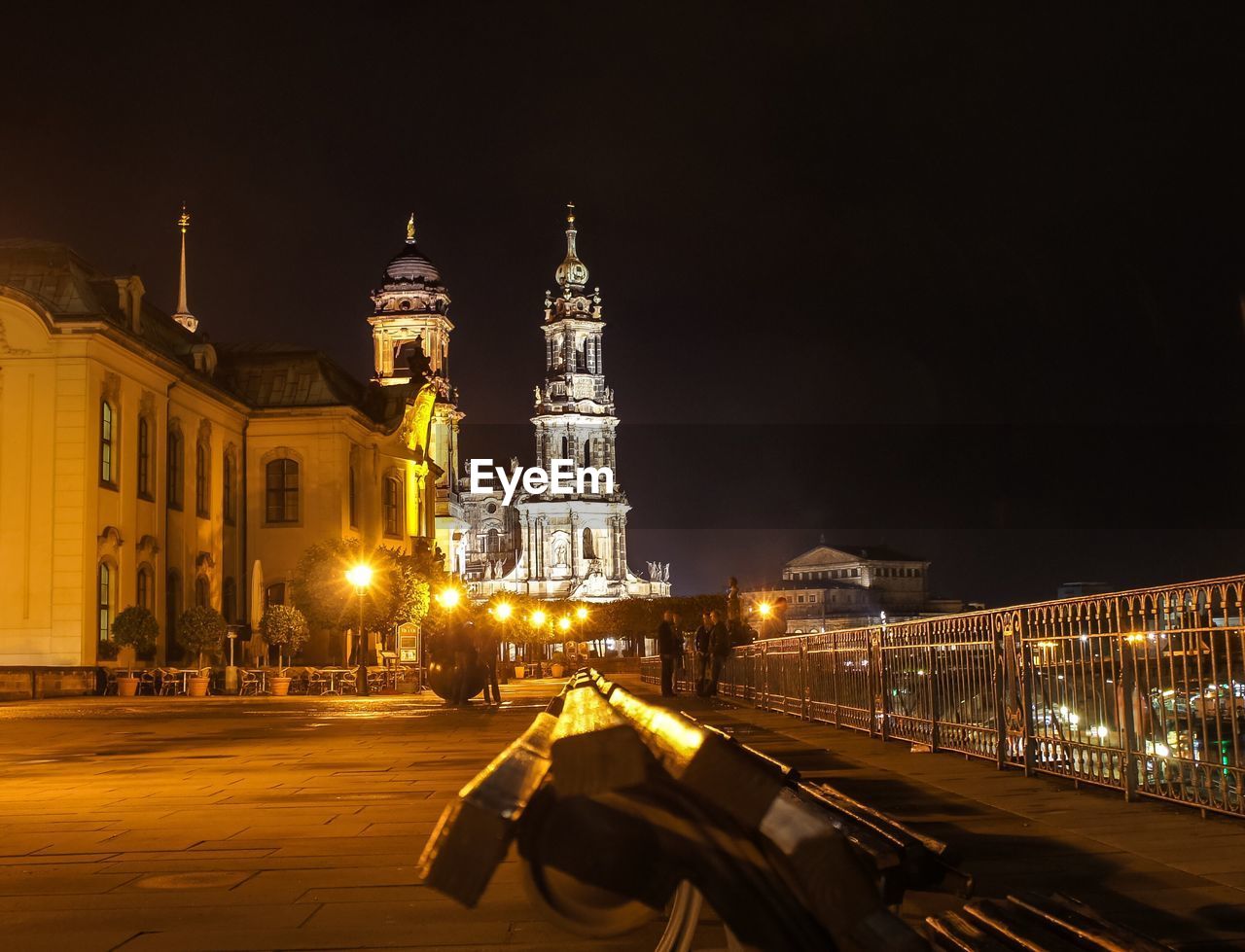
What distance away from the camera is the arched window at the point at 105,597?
1444 inches

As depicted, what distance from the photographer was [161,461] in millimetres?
41312

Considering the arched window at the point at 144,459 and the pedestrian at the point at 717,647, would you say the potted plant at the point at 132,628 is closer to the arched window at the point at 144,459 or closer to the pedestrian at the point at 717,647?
the arched window at the point at 144,459

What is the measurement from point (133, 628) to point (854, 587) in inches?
5620

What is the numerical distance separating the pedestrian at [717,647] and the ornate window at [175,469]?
71.0 feet

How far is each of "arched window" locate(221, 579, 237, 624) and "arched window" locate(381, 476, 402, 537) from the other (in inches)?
380

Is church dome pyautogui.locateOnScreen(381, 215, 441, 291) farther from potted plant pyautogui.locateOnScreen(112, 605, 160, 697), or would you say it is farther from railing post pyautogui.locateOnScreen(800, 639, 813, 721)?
railing post pyautogui.locateOnScreen(800, 639, 813, 721)

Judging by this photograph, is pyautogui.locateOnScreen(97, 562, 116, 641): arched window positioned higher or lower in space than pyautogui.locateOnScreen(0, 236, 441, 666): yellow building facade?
lower

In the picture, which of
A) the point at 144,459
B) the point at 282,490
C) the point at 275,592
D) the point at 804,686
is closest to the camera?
the point at 804,686

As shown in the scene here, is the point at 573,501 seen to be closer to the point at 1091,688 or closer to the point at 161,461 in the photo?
the point at 161,461

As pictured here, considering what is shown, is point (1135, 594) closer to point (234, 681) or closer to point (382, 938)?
point (382, 938)

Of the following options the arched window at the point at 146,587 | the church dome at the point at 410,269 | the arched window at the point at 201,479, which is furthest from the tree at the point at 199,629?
the church dome at the point at 410,269

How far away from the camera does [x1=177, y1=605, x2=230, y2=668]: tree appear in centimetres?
4081

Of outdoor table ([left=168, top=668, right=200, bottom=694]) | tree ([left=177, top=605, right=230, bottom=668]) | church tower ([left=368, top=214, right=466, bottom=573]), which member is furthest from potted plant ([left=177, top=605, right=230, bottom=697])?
church tower ([left=368, top=214, right=466, bottom=573])

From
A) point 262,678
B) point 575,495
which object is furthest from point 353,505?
point 575,495
